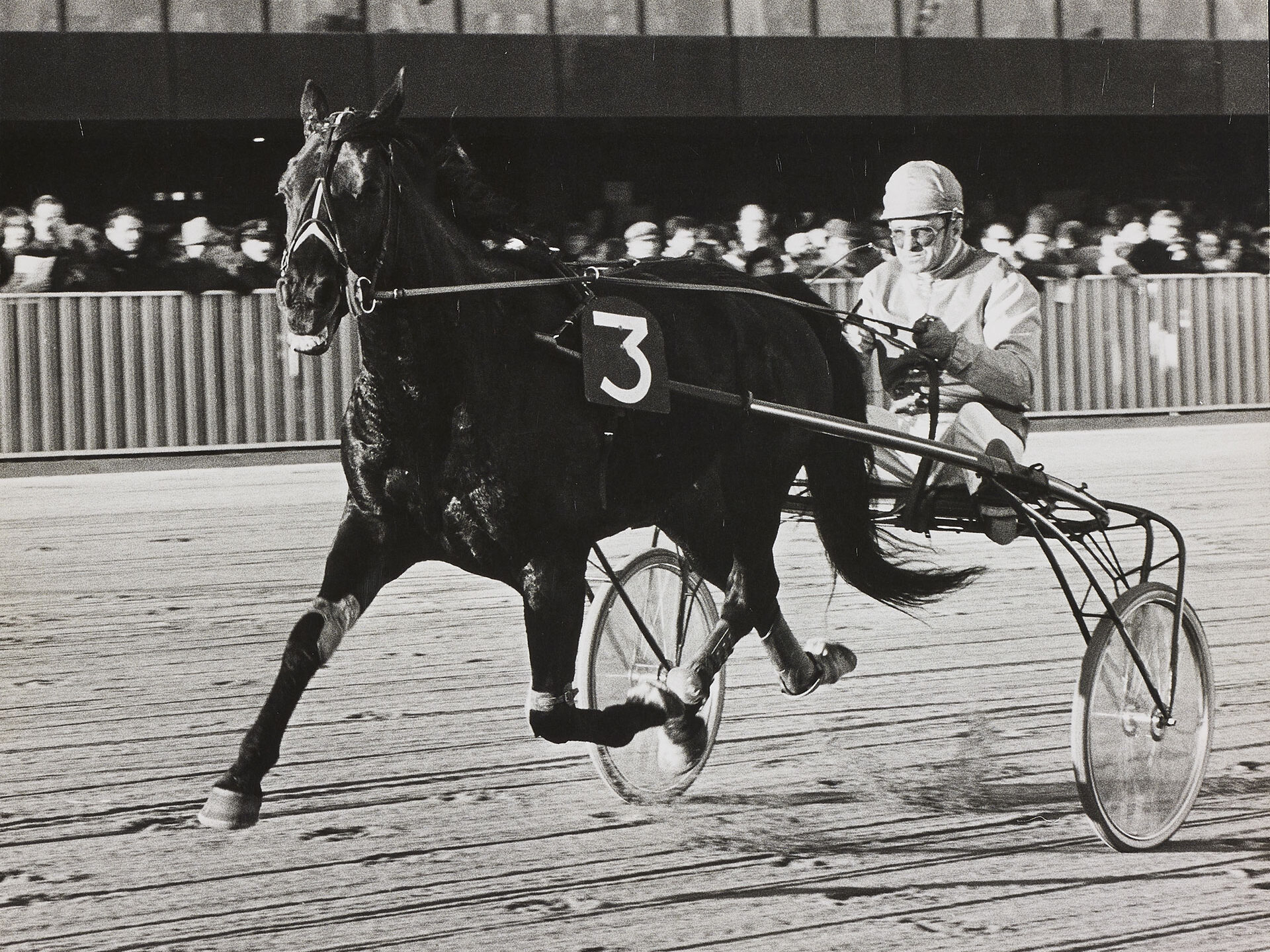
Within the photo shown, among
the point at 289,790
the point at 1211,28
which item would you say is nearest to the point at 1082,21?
the point at 1211,28

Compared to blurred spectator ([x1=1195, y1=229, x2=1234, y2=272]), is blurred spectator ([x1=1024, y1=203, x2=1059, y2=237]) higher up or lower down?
higher up

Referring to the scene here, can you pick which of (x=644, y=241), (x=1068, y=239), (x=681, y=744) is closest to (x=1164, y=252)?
(x=1068, y=239)

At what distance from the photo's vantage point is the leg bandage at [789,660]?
4.34m

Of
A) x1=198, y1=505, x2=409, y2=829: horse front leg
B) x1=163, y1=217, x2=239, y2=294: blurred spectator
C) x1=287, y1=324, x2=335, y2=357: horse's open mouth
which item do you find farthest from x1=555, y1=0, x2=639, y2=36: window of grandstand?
x1=287, y1=324, x2=335, y2=357: horse's open mouth

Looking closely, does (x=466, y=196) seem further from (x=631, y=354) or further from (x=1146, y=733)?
(x=1146, y=733)

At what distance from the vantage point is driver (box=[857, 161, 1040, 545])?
4074 millimetres

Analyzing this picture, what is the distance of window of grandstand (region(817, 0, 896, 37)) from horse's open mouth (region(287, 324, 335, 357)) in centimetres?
1072

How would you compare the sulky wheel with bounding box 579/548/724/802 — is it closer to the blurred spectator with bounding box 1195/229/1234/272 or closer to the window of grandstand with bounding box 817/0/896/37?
the window of grandstand with bounding box 817/0/896/37

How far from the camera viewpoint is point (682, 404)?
391 centimetres

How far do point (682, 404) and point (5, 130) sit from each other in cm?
898

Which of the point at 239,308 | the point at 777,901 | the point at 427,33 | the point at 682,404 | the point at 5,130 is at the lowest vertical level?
the point at 777,901

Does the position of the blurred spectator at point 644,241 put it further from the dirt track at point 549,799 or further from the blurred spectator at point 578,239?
the dirt track at point 549,799

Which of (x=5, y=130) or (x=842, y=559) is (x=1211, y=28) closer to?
(x=5, y=130)

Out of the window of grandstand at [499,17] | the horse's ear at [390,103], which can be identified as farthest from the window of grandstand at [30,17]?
the horse's ear at [390,103]
